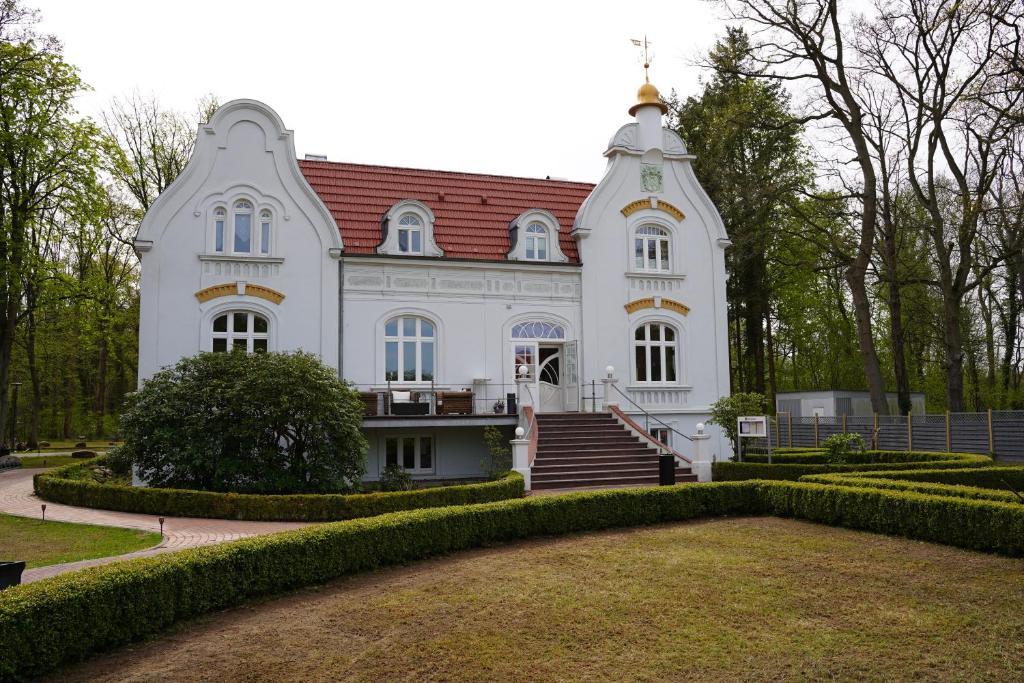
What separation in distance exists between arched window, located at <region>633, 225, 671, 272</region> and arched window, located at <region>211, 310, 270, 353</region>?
11.5m

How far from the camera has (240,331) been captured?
2120cm

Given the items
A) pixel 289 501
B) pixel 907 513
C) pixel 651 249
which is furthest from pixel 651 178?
pixel 289 501

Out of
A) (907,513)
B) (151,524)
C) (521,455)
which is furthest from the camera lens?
(521,455)

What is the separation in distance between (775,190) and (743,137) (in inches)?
284

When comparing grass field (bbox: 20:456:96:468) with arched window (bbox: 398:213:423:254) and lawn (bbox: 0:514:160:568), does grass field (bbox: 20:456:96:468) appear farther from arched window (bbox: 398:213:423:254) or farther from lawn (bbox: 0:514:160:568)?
lawn (bbox: 0:514:160:568)

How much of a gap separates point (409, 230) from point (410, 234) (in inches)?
4.7

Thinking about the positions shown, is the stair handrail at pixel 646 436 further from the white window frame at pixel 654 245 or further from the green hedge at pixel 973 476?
the green hedge at pixel 973 476

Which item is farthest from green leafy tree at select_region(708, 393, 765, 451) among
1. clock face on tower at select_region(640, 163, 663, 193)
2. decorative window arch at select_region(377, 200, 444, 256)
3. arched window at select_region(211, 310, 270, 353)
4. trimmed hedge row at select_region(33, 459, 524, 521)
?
arched window at select_region(211, 310, 270, 353)

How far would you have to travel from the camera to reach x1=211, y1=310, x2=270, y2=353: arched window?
21016mm

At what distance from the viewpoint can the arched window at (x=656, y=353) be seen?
24.2m

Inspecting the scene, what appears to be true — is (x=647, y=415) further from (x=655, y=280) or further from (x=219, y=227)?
(x=219, y=227)

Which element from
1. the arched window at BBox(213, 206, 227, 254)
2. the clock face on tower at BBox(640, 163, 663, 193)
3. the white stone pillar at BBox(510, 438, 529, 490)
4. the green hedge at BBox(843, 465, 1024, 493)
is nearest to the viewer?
the green hedge at BBox(843, 465, 1024, 493)

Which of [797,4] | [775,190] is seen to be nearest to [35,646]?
[775,190]

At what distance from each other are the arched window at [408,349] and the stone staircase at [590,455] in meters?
3.70
